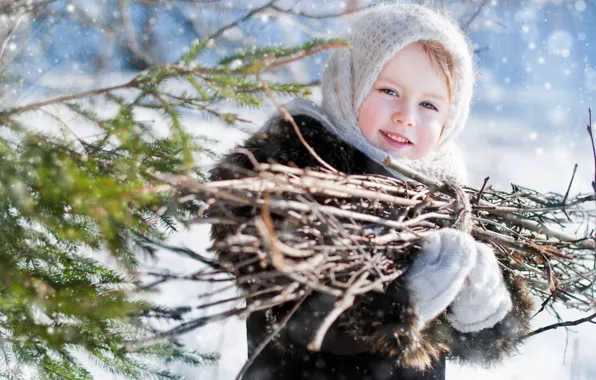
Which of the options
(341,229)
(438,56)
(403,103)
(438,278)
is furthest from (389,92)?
(341,229)

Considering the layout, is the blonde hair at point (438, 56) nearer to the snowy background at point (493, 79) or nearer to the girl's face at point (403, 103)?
the girl's face at point (403, 103)

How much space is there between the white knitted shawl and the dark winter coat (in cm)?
7

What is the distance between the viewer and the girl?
137cm

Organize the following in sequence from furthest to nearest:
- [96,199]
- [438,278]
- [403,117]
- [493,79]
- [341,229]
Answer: [493,79] → [403,117] → [438,278] → [341,229] → [96,199]

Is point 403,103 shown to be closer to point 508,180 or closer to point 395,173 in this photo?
point 395,173

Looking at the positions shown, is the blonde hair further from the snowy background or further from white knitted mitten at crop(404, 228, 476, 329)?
the snowy background

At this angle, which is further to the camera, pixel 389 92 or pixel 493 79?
pixel 493 79

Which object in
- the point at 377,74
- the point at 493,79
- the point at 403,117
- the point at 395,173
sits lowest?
the point at 395,173

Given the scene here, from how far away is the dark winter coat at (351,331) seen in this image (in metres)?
1.35

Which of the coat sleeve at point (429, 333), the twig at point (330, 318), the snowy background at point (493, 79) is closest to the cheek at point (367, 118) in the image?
the coat sleeve at point (429, 333)

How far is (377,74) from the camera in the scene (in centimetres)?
172

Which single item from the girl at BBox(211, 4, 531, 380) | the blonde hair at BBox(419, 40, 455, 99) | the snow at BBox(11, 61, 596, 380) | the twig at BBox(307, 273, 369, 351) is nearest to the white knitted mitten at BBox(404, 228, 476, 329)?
the girl at BBox(211, 4, 531, 380)

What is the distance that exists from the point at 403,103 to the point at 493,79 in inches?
121

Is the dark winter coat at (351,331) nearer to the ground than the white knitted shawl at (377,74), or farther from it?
nearer to the ground
